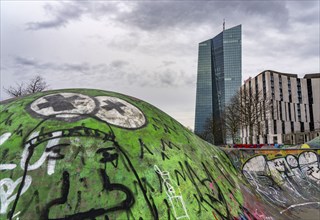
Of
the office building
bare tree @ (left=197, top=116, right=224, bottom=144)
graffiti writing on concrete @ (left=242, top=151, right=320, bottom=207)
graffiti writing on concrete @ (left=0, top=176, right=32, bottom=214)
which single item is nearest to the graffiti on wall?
graffiti writing on concrete @ (left=0, top=176, right=32, bottom=214)

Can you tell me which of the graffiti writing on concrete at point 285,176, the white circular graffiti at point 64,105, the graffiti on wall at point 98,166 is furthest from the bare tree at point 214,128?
the white circular graffiti at point 64,105

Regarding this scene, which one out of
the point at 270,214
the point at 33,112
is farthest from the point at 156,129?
the point at 270,214

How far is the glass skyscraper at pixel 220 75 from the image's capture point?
142375 mm

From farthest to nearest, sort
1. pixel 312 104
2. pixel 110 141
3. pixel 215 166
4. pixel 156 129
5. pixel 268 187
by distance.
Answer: pixel 312 104
pixel 268 187
pixel 215 166
pixel 156 129
pixel 110 141

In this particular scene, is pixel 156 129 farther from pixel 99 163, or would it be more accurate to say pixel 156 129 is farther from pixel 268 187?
pixel 268 187

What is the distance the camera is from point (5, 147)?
5.13 meters

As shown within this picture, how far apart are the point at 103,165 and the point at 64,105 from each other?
1904mm

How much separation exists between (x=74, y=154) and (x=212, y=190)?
3.07 m

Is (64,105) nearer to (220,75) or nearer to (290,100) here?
(290,100)

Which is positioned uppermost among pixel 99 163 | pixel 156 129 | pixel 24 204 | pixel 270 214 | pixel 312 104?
pixel 312 104

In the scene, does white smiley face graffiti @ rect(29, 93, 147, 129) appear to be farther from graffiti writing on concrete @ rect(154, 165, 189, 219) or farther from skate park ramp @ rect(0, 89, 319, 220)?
graffiti writing on concrete @ rect(154, 165, 189, 219)

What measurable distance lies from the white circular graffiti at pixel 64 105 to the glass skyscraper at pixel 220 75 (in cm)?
13560

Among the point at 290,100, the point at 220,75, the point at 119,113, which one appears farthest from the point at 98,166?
the point at 220,75

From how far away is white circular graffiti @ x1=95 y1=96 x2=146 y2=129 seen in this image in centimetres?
592
